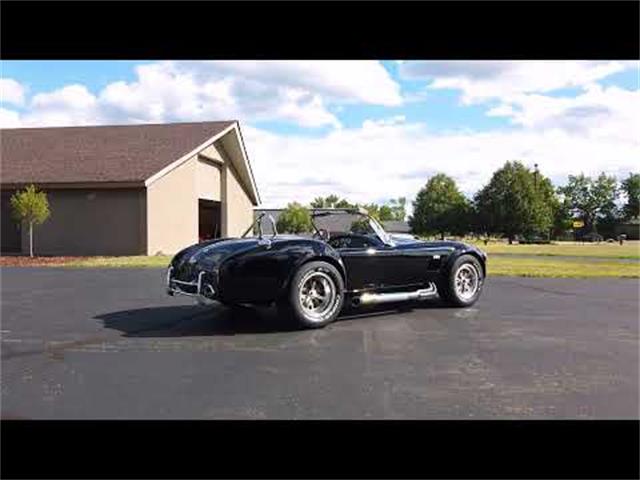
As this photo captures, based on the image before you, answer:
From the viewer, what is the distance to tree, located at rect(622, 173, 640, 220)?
103125 mm

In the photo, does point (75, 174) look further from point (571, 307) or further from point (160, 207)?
point (571, 307)

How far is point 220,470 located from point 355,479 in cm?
71

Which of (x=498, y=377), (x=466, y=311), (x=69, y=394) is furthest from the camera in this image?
(x=466, y=311)

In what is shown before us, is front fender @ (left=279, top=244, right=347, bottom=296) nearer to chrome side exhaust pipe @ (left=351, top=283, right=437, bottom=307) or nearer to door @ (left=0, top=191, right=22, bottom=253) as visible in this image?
chrome side exhaust pipe @ (left=351, top=283, right=437, bottom=307)

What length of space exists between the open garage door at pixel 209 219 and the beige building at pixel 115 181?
158 cm

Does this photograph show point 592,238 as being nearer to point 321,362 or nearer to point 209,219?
point 209,219

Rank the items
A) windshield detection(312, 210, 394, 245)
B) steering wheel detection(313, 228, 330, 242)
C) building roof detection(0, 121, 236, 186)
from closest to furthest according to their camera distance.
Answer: steering wheel detection(313, 228, 330, 242) → windshield detection(312, 210, 394, 245) → building roof detection(0, 121, 236, 186)

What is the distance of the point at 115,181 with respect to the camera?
24.3 meters

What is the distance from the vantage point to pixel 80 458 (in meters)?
3.54

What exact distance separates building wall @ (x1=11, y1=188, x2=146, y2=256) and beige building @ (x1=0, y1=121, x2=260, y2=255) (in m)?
0.04

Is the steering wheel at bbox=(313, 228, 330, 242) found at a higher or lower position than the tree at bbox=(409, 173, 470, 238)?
lower

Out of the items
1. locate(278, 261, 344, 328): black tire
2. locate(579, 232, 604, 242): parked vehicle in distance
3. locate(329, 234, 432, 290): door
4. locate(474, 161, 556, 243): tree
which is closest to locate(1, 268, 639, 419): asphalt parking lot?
locate(278, 261, 344, 328): black tire

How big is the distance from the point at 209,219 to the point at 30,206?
1308 cm
